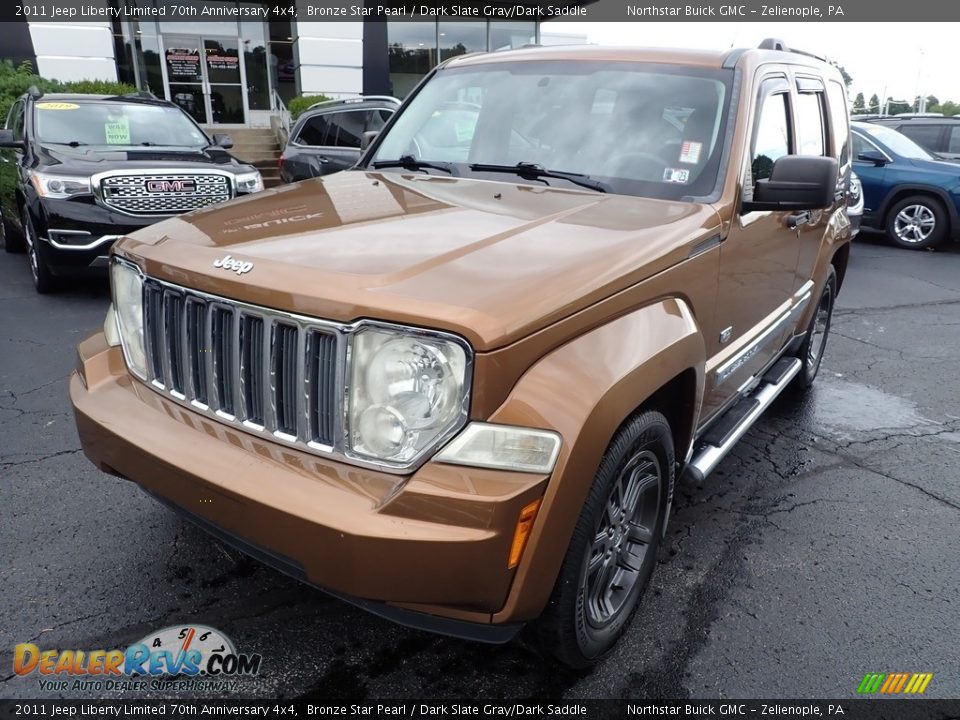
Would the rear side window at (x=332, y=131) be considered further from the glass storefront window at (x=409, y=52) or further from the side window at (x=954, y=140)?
the glass storefront window at (x=409, y=52)

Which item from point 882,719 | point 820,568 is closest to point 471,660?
point 882,719

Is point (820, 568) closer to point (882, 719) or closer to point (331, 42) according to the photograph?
point (882, 719)

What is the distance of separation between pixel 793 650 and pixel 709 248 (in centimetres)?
145

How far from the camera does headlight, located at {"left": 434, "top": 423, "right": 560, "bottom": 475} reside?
181cm

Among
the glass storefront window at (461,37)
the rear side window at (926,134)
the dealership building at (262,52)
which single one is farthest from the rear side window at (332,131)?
the glass storefront window at (461,37)

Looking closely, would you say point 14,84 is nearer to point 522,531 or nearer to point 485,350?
point 485,350

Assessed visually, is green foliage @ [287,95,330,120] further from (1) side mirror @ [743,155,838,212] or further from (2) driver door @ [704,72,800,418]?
(1) side mirror @ [743,155,838,212]

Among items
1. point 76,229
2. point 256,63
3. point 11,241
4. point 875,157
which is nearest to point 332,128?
point 76,229

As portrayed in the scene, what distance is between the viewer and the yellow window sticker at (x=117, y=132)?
7.54 m

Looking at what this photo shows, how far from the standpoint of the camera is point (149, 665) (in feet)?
7.82

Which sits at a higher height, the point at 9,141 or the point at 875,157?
the point at 9,141

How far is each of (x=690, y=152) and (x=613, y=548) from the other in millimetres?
1601

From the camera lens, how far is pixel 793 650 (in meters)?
2.55

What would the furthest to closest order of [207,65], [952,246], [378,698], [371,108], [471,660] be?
[207,65] → [952,246] → [371,108] → [471,660] → [378,698]
